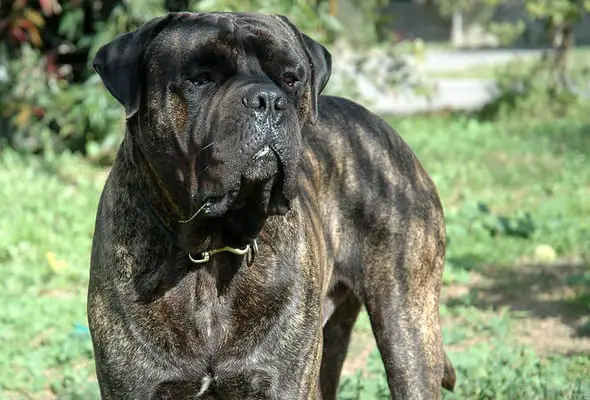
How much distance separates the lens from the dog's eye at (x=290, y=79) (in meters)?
3.76

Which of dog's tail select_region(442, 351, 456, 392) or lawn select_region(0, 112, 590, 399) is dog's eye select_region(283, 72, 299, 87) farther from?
lawn select_region(0, 112, 590, 399)

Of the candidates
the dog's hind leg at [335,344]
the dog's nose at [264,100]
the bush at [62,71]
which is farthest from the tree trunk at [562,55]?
the dog's nose at [264,100]

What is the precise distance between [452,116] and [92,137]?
6637 mm

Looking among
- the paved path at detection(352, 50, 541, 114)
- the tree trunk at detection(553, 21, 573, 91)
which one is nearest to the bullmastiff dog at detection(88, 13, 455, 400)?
the paved path at detection(352, 50, 541, 114)

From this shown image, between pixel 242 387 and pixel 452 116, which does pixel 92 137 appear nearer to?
pixel 452 116

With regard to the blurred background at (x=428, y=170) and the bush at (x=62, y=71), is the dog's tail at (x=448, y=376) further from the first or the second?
the bush at (x=62, y=71)

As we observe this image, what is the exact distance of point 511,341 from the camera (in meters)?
6.64

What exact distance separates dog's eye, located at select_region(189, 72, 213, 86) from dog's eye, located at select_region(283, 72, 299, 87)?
27 cm

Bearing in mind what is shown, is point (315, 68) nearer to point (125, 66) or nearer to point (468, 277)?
point (125, 66)

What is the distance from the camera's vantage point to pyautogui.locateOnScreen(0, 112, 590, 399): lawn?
227 inches

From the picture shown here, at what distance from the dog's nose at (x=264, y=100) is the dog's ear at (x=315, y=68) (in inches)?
20.0

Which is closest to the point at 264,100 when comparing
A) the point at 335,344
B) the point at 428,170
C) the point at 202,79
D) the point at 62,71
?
the point at 202,79

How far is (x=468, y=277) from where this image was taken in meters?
8.04

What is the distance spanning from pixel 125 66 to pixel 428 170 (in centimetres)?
814
